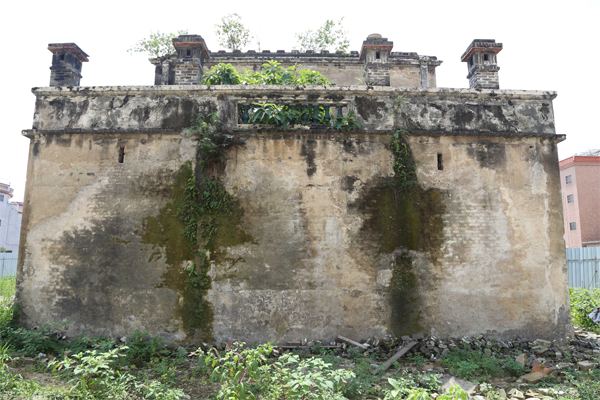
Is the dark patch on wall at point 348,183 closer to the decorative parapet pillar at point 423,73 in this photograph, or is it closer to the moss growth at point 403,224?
the moss growth at point 403,224

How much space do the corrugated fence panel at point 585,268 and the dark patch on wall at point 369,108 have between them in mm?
9532

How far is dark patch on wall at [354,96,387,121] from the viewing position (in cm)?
690

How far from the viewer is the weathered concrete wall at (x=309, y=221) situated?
638 centimetres

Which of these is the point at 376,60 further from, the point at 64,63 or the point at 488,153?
the point at 64,63

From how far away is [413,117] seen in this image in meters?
6.93

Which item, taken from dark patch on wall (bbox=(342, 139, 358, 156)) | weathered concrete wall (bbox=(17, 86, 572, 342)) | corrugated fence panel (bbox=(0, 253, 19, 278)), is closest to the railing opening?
weathered concrete wall (bbox=(17, 86, 572, 342))

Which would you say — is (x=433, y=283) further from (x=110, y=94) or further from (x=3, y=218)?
(x=3, y=218)

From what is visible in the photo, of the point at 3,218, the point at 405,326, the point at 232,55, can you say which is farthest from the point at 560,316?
the point at 3,218

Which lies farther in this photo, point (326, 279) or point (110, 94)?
point (110, 94)

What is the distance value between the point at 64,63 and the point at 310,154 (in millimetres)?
5891

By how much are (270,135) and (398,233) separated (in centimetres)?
305

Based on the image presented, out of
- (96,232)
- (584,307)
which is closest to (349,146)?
(96,232)

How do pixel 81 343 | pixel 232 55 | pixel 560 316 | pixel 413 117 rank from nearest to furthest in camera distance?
pixel 81 343, pixel 560 316, pixel 413 117, pixel 232 55

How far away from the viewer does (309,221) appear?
6.56 metres
